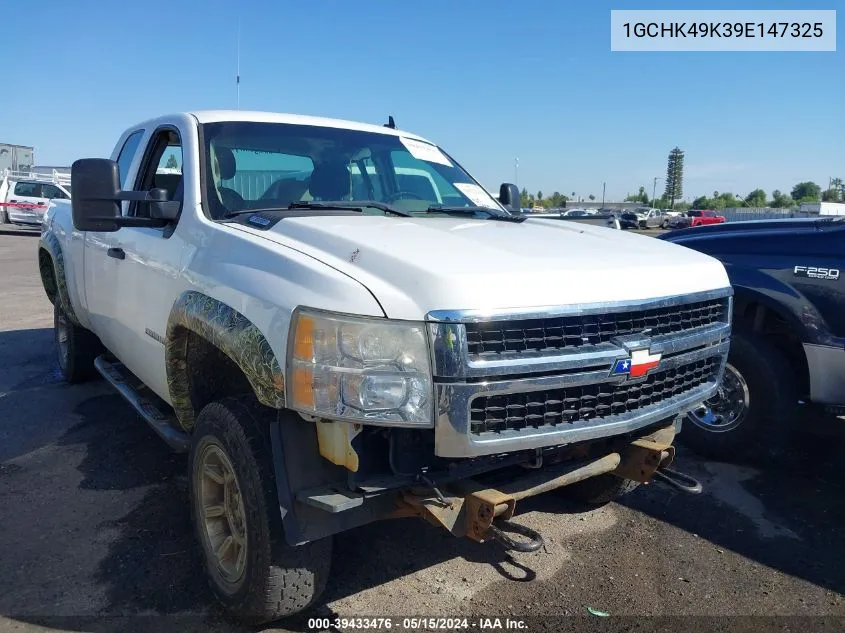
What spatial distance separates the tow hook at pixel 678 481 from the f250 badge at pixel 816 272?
1746 millimetres

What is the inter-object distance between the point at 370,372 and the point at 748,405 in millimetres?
3160

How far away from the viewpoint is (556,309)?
2.40 m

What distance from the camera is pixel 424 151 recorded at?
14.5 ft

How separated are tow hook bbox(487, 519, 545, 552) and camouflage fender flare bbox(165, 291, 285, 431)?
2.88ft

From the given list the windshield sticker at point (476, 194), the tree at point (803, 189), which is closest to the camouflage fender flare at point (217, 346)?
the windshield sticker at point (476, 194)

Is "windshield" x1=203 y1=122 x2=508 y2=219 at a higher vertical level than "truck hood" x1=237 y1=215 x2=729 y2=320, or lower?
higher

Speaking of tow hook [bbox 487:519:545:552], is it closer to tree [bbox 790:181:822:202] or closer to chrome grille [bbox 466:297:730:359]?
chrome grille [bbox 466:297:730:359]

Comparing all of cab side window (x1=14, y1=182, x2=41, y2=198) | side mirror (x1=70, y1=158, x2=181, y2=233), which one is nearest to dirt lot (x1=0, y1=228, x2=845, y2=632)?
side mirror (x1=70, y1=158, x2=181, y2=233)

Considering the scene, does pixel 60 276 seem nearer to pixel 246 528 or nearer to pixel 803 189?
pixel 246 528

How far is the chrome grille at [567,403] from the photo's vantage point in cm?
236

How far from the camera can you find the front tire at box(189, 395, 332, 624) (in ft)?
8.27

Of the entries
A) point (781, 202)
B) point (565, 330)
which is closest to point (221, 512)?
point (565, 330)

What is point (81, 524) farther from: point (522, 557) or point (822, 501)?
point (822, 501)

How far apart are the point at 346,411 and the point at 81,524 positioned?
2174mm
